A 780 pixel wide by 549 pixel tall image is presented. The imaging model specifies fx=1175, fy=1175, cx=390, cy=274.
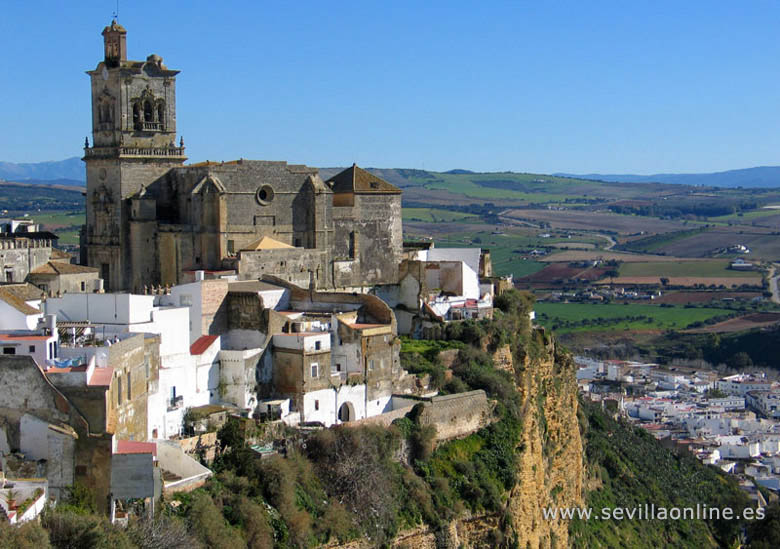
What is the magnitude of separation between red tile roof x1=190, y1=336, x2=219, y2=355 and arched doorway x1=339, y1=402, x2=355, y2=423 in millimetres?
4005

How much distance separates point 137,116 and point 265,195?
5036mm

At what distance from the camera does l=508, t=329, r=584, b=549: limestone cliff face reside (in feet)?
121

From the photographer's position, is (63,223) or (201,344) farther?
(63,223)

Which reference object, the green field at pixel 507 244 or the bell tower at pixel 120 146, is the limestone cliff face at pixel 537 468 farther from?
the green field at pixel 507 244

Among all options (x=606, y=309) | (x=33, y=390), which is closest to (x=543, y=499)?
(x=33, y=390)

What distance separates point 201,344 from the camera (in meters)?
30.7

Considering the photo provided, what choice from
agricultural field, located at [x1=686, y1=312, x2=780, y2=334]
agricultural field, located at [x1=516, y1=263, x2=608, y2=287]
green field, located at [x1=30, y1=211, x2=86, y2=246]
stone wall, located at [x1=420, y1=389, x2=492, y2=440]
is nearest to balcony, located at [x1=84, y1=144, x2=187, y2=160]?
stone wall, located at [x1=420, y1=389, x2=492, y2=440]

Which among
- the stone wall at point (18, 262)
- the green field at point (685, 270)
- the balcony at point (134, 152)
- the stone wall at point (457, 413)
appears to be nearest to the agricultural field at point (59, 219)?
the green field at point (685, 270)

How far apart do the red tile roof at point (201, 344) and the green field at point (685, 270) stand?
12618cm

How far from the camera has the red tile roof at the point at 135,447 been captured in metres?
23.0

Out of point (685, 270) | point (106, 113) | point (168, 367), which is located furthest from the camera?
point (685, 270)

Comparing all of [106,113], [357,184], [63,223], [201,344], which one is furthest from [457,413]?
[63,223]

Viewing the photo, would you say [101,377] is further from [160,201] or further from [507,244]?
[507,244]

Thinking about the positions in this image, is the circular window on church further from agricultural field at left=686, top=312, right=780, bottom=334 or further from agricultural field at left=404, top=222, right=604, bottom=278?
agricultural field at left=404, top=222, right=604, bottom=278
